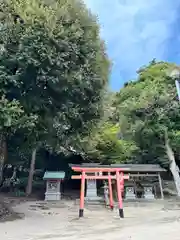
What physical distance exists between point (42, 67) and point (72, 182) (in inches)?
526

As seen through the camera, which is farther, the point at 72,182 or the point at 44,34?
the point at 72,182

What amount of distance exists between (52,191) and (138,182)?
5.96 metres

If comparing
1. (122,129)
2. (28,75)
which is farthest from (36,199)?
(28,75)

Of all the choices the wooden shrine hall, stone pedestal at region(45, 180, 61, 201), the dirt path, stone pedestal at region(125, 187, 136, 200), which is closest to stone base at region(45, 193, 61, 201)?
stone pedestal at region(45, 180, 61, 201)

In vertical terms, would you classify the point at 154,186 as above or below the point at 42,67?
below

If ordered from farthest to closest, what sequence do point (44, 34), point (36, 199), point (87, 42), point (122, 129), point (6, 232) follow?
point (122, 129) < point (36, 199) < point (87, 42) < point (44, 34) < point (6, 232)

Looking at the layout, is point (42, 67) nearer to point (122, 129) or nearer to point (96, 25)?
point (96, 25)

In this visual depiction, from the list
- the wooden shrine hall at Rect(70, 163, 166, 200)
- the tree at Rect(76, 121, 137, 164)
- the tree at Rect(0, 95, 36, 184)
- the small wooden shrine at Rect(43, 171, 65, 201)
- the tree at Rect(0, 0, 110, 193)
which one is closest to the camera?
the tree at Rect(0, 95, 36, 184)

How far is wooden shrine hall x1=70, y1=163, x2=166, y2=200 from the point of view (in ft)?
56.0

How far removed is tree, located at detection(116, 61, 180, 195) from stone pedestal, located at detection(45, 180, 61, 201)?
6.37 metres

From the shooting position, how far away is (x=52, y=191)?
16453 millimetres

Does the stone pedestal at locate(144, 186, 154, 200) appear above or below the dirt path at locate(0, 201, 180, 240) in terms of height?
above

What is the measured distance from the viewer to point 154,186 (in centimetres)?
1838

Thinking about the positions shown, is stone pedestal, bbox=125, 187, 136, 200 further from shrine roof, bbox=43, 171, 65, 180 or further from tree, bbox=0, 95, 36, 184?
tree, bbox=0, 95, 36, 184
